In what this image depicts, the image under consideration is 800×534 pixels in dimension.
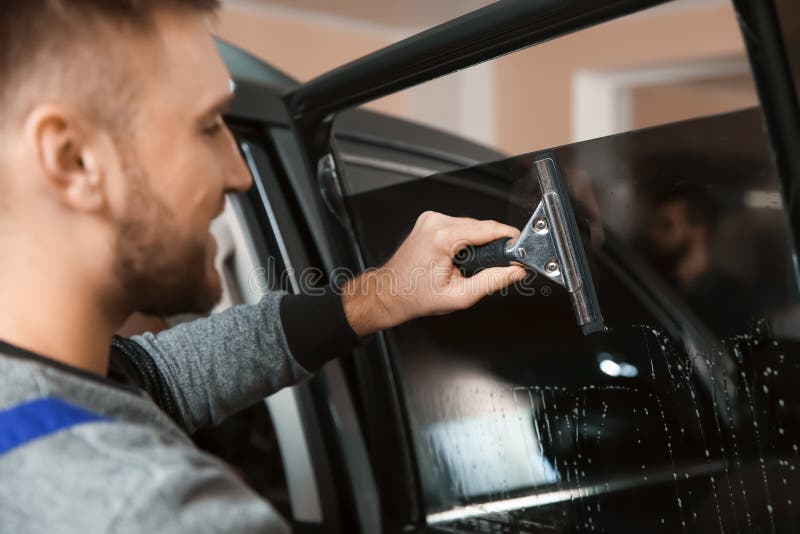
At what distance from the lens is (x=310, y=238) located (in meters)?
1.26

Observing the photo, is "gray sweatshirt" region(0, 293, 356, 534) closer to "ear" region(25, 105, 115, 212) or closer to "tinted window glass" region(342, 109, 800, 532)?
"ear" region(25, 105, 115, 212)

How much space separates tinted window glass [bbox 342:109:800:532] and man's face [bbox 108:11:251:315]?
320mm

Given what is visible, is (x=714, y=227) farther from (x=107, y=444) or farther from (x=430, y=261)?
(x=107, y=444)

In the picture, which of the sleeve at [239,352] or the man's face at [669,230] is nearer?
the man's face at [669,230]

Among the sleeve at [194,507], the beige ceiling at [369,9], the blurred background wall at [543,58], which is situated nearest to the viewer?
the sleeve at [194,507]

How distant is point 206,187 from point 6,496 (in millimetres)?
307

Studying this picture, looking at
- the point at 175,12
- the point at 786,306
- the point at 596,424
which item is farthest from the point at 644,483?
the point at 175,12

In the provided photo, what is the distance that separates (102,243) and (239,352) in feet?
1.18

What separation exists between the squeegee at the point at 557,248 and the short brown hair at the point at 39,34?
0.45 meters

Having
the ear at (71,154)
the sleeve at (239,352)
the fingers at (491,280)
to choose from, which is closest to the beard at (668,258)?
the fingers at (491,280)

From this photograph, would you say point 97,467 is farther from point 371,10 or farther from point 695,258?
point 371,10

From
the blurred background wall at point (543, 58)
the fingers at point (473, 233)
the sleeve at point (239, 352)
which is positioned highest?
the blurred background wall at point (543, 58)

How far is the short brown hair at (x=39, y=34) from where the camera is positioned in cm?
69

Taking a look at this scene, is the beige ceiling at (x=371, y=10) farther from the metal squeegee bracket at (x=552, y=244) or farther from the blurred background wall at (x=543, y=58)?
the metal squeegee bracket at (x=552, y=244)
